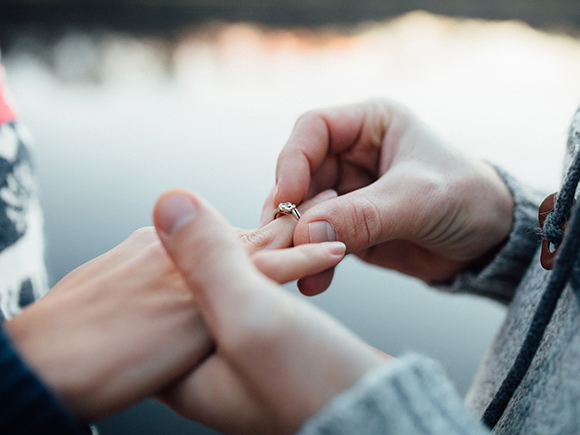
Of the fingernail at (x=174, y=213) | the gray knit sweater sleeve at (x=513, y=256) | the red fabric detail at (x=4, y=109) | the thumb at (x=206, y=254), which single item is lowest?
the gray knit sweater sleeve at (x=513, y=256)

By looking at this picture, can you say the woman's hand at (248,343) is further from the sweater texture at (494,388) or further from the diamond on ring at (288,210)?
the diamond on ring at (288,210)

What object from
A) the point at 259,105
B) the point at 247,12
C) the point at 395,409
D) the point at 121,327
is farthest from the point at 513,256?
the point at 247,12

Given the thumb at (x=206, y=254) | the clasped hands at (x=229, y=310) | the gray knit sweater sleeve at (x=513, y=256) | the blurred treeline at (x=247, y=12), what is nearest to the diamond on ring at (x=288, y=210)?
the clasped hands at (x=229, y=310)

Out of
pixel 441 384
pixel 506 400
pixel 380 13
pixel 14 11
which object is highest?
pixel 14 11

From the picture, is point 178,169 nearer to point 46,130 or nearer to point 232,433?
point 46,130

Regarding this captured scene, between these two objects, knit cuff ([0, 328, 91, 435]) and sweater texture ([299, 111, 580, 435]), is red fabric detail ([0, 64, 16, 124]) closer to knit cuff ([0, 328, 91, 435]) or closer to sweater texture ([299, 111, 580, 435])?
knit cuff ([0, 328, 91, 435])

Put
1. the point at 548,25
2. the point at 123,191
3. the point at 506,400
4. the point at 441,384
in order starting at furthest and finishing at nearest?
the point at 548,25 → the point at 123,191 → the point at 506,400 → the point at 441,384

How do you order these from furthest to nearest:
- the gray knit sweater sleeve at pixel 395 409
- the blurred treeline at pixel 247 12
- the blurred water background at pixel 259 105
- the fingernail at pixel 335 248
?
the blurred treeline at pixel 247 12 < the blurred water background at pixel 259 105 < the fingernail at pixel 335 248 < the gray knit sweater sleeve at pixel 395 409

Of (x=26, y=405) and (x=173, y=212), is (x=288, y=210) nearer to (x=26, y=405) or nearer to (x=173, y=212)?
(x=173, y=212)

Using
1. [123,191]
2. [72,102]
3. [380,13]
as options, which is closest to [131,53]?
[72,102]
